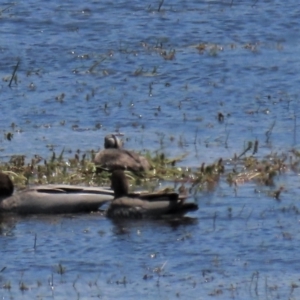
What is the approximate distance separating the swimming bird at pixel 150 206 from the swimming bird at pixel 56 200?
24cm

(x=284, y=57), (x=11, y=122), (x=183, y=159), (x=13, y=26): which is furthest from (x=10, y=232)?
(x=13, y=26)

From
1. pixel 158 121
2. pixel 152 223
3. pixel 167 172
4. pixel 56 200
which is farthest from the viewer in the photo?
pixel 158 121

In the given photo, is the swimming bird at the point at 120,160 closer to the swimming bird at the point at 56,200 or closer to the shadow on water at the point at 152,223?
the swimming bird at the point at 56,200

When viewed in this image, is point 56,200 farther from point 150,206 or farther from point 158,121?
point 158,121

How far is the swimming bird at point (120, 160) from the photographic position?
42.2 ft

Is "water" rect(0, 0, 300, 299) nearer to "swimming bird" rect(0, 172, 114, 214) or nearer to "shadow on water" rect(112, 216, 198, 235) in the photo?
"shadow on water" rect(112, 216, 198, 235)

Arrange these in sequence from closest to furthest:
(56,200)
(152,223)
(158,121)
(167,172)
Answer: (152,223), (56,200), (167,172), (158,121)

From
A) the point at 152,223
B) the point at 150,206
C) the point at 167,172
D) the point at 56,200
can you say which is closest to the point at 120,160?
the point at 167,172

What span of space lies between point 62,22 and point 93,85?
12.2ft

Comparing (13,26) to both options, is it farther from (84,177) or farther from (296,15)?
(84,177)

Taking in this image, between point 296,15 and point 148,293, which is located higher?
point 296,15

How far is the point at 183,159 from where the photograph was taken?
13.4m

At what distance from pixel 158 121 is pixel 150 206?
11.5ft

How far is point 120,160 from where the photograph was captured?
13.0 m
